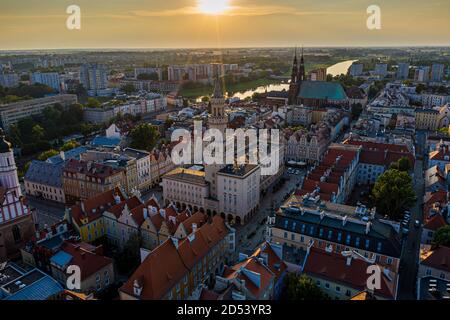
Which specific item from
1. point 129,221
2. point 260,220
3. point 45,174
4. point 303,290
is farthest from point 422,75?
point 303,290

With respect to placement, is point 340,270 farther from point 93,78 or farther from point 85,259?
point 93,78

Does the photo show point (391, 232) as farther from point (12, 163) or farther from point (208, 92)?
point (208, 92)

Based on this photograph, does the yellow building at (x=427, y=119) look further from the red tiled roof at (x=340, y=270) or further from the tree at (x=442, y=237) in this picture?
the red tiled roof at (x=340, y=270)

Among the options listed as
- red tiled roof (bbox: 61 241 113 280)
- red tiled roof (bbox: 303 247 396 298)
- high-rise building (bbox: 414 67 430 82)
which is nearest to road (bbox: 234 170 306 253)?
red tiled roof (bbox: 303 247 396 298)

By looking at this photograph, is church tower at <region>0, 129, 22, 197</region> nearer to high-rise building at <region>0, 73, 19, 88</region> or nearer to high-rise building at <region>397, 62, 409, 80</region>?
high-rise building at <region>0, 73, 19, 88</region>

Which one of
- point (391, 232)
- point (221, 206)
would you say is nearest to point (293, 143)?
point (221, 206)

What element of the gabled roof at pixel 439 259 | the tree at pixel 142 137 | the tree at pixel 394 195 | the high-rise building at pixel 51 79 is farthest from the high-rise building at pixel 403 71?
the gabled roof at pixel 439 259
